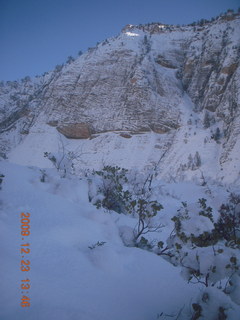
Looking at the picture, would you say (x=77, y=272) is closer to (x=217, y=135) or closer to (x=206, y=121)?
(x=217, y=135)

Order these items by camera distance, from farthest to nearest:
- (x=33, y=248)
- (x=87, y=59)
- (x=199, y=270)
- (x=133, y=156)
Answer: (x=87, y=59), (x=133, y=156), (x=33, y=248), (x=199, y=270)

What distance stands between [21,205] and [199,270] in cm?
196

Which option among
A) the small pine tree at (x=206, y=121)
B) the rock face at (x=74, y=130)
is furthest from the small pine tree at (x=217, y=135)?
the rock face at (x=74, y=130)

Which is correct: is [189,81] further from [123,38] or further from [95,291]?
[95,291]

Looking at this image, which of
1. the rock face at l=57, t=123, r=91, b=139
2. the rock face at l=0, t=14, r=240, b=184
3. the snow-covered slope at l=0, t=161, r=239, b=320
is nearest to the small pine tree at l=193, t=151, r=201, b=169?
the rock face at l=0, t=14, r=240, b=184

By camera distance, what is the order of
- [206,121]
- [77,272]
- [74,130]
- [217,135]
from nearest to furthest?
[77,272], [217,135], [206,121], [74,130]

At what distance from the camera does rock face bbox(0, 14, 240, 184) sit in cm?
2542

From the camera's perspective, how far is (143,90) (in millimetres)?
27531

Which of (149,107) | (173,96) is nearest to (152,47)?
(173,96)

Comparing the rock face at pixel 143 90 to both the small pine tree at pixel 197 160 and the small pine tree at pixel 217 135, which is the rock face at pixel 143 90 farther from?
the small pine tree at pixel 197 160

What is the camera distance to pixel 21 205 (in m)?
2.46

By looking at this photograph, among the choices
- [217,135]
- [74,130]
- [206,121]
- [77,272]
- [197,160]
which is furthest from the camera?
[74,130]

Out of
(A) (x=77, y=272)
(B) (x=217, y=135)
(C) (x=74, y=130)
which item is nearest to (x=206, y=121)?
(B) (x=217, y=135)

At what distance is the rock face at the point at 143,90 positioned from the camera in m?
25.4
